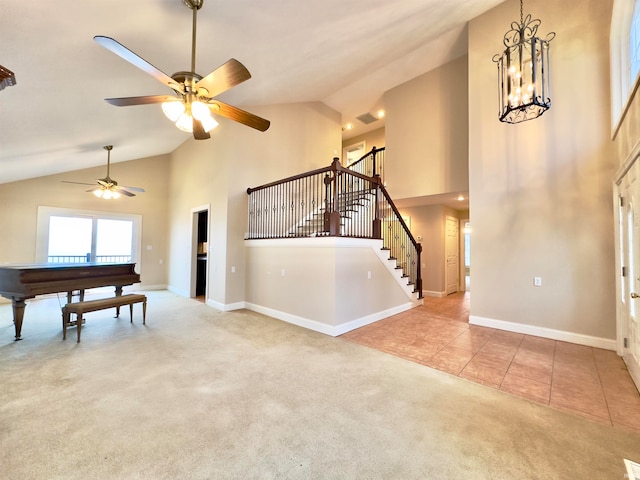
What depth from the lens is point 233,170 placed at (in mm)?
5496

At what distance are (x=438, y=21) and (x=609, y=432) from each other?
18.6 ft

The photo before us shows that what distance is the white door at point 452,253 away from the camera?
24.5 ft

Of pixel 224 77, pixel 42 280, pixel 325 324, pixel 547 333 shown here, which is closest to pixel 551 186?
pixel 547 333

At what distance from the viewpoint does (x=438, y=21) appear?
4.48 metres

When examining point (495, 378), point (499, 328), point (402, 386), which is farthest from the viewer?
point (499, 328)

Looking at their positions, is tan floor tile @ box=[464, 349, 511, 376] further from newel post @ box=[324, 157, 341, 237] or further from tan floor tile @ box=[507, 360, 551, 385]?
newel post @ box=[324, 157, 341, 237]

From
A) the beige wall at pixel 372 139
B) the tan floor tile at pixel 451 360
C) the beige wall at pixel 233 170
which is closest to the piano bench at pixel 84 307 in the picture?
the beige wall at pixel 233 170

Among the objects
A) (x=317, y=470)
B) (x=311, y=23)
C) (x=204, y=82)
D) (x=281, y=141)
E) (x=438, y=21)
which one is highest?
(x=438, y=21)

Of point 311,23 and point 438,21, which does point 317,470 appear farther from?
point 438,21

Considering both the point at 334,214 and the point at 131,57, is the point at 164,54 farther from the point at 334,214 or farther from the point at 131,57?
the point at 334,214

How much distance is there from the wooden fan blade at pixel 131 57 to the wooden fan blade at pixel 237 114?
360 mm

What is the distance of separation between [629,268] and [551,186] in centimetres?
151

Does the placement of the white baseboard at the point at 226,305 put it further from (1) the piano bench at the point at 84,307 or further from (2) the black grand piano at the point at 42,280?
(2) the black grand piano at the point at 42,280

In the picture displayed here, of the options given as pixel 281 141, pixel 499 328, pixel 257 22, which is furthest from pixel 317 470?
pixel 281 141
